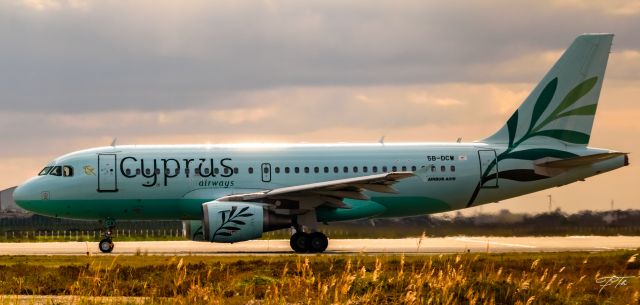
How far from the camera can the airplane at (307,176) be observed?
38094 mm

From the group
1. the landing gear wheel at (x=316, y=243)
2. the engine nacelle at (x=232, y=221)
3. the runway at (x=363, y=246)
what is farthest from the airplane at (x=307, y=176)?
the runway at (x=363, y=246)

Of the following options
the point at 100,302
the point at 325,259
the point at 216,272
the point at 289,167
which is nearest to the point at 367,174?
the point at 289,167

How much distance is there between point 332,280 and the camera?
14.3 meters

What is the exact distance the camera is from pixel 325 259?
28.1 m

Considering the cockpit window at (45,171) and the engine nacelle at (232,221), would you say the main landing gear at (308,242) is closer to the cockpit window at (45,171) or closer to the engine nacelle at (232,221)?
the engine nacelle at (232,221)

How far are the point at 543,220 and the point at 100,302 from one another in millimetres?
32140

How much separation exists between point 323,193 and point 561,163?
363 inches

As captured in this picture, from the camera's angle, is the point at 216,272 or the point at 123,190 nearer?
the point at 216,272

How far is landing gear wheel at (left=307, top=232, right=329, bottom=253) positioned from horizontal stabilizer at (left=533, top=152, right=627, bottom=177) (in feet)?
28.0

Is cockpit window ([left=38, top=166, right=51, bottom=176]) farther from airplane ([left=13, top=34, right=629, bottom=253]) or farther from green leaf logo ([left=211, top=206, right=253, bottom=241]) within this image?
green leaf logo ([left=211, top=206, right=253, bottom=241])

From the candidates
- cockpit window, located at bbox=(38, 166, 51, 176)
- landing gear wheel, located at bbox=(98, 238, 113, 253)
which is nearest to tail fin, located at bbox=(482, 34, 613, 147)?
landing gear wheel, located at bbox=(98, 238, 113, 253)

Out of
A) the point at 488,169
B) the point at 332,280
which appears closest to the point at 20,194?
the point at 488,169

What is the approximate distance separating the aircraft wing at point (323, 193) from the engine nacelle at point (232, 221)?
569 millimetres

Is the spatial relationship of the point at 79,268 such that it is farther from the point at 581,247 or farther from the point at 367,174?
the point at 581,247
